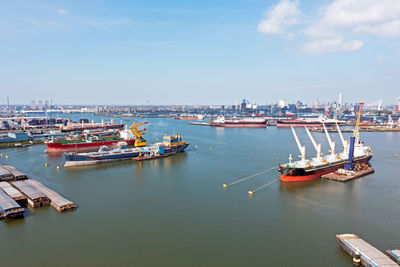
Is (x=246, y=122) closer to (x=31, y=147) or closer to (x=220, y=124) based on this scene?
(x=220, y=124)

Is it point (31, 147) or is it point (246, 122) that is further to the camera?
point (246, 122)

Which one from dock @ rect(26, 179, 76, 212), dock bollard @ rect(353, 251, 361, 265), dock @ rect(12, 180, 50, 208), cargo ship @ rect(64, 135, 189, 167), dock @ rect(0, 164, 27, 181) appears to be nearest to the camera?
dock bollard @ rect(353, 251, 361, 265)

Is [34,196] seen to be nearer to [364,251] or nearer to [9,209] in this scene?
[9,209]

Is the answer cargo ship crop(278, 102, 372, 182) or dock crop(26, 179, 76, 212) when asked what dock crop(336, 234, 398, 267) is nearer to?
cargo ship crop(278, 102, 372, 182)

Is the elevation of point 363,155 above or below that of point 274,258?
above

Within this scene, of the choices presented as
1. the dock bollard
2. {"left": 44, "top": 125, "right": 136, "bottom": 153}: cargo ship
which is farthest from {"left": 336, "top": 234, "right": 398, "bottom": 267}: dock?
{"left": 44, "top": 125, "right": 136, "bottom": 153}: cargo ship

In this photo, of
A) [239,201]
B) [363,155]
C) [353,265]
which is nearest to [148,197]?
[239,201]

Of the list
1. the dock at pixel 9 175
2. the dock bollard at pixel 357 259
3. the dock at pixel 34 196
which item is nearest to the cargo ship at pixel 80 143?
the dock at pixel 9 175

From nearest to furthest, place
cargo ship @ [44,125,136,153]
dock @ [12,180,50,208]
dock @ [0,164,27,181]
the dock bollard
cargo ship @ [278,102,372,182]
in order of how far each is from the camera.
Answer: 1. the dock bollard
2. dock @ [12,180,50,208]
3. dock @ [0,164,27,181]
4. cargo ship @ [278,102,372,182]
5. cargo ship @ [44,125,136,153]
